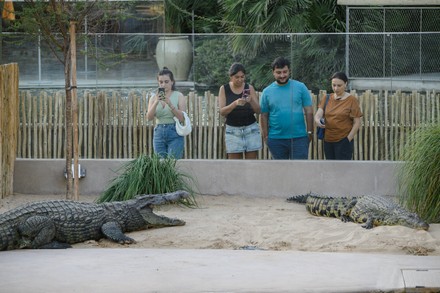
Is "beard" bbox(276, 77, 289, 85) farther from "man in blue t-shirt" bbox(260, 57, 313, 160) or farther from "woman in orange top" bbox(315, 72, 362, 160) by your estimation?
"woman in orange top" bbox(315, 72, 362, 160)

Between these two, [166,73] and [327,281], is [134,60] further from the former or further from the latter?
[327,281]

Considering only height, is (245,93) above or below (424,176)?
above

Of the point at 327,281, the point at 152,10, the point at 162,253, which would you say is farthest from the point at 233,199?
the point at 152,10

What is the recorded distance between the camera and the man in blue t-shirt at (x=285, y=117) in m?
13.3

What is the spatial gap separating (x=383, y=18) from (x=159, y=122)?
31.4ft

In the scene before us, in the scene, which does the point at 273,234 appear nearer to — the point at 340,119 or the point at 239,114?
the point at 340,119

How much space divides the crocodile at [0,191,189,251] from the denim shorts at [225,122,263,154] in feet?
7.96

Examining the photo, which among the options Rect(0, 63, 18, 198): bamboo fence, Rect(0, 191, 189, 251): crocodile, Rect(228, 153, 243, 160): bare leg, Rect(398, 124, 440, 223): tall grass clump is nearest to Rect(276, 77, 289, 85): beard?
Rect(228, 153, 243, 160): bare leg

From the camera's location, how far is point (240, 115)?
44.1 feet

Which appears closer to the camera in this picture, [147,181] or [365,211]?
[365,211]

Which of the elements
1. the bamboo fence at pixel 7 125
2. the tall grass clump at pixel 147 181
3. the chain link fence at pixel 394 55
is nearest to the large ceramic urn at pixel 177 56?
the chain link fence at pixel 394 55

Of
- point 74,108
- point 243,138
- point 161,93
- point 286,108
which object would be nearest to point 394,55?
point 286,108

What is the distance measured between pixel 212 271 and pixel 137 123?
788 cm

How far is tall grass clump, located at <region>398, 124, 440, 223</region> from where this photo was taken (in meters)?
11.1
